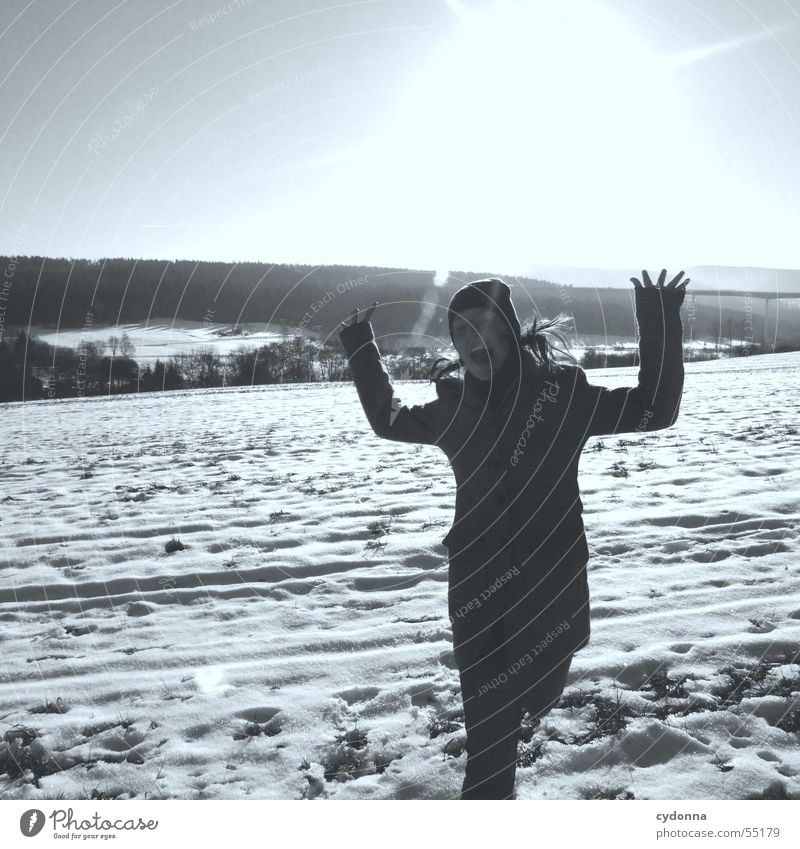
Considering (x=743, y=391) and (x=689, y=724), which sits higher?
(x=743, y=391)

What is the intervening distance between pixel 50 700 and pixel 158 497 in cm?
403

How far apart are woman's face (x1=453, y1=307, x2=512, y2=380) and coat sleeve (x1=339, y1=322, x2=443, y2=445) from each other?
200 millimetres

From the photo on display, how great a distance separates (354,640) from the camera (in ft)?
12.0

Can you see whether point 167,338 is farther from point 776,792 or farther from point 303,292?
point 776,792

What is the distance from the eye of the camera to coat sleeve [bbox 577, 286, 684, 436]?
82.4 inches

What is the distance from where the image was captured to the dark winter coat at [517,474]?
2219mm

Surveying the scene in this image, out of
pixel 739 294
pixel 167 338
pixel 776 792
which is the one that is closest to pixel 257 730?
pixel 776 792

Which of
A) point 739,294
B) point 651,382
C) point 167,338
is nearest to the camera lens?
point 651,382

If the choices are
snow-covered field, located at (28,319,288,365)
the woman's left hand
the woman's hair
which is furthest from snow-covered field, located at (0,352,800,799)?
snow-covered field, located at (28,319,288,365)

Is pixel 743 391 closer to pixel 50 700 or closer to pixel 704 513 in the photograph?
pixel 704 513

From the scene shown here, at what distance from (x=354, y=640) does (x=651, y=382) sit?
7.87 ft

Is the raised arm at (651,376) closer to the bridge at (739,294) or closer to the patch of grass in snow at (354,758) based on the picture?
the bridge at (739,294)

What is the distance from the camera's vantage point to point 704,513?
5.40 m
